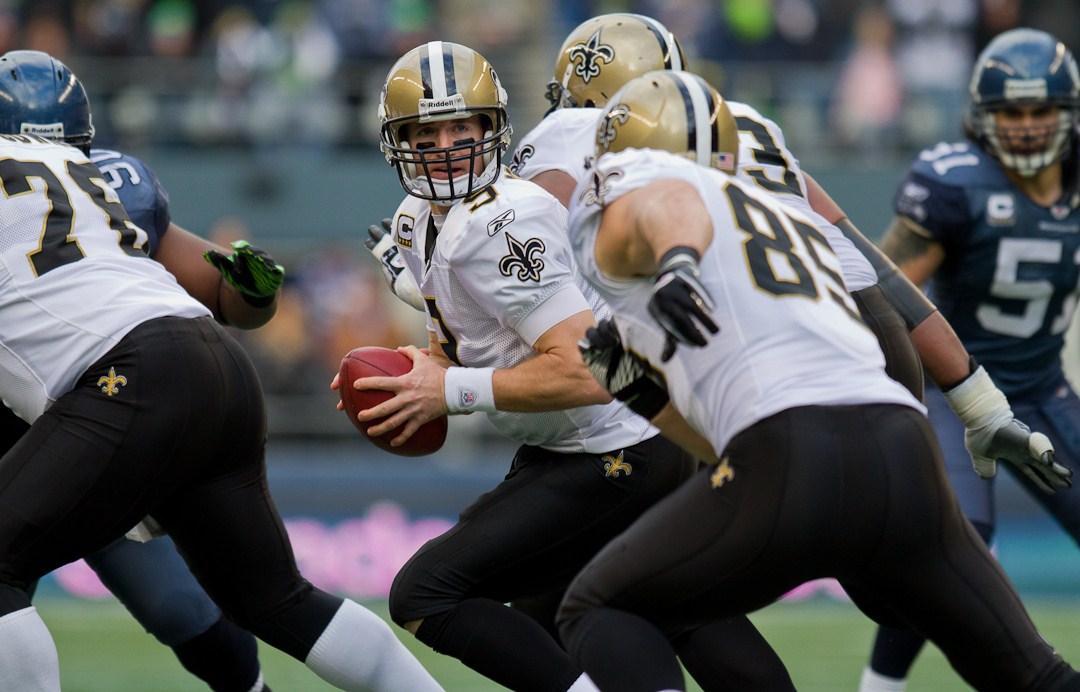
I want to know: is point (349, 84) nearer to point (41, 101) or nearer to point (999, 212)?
point (999, 212)

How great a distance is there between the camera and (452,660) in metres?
7.00

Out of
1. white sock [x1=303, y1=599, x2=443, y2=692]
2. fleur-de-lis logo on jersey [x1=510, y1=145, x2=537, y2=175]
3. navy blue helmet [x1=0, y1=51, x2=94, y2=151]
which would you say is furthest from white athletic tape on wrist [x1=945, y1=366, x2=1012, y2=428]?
navy blue helmet [x1=0, y1=51, x2=94, y2=151]

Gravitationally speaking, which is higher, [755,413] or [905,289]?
[755,413]

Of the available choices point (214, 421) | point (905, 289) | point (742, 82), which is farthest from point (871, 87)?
point (214, 421)

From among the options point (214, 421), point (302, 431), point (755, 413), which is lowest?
point (302, 431)

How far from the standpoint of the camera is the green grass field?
618 cm

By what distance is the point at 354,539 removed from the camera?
Answer: 9.44 meters

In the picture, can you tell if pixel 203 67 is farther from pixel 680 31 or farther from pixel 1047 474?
pixel 1047 474

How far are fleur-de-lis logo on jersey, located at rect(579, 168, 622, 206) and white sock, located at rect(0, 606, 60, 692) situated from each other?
1561 millimetres

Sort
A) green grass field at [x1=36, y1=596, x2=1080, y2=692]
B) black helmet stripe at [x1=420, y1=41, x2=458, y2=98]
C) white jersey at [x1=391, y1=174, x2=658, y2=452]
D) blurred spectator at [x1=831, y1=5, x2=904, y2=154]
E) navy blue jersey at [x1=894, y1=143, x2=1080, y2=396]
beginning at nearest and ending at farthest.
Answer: white jersey at [x1=391, y1=174, x2=658, y2=452] → black helmet stripe at [x1=420, y1=41, x2=458, y2=98] → navy blue jersey at [x1=894, y1=143, x2=1080, y2=396] → green grass field at [x1=36, y1=596, x2=1080, y2=692] → blurred spectator at [x1=831, y1=5, x2=904, y2=154]

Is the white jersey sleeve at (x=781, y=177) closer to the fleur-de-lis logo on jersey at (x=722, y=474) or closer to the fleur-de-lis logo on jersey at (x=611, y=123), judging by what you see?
the fleur-de-lis logo on jersey at (x=611, y=123)

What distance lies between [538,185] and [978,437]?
1.33 m

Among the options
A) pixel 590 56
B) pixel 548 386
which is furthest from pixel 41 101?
pixel 548 386

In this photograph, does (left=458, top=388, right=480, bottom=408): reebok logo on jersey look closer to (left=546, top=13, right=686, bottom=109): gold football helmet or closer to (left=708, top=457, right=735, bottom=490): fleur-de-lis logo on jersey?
(left=708, top=457, right=735, bottom=490): fleur-de-lis logo on jersey
